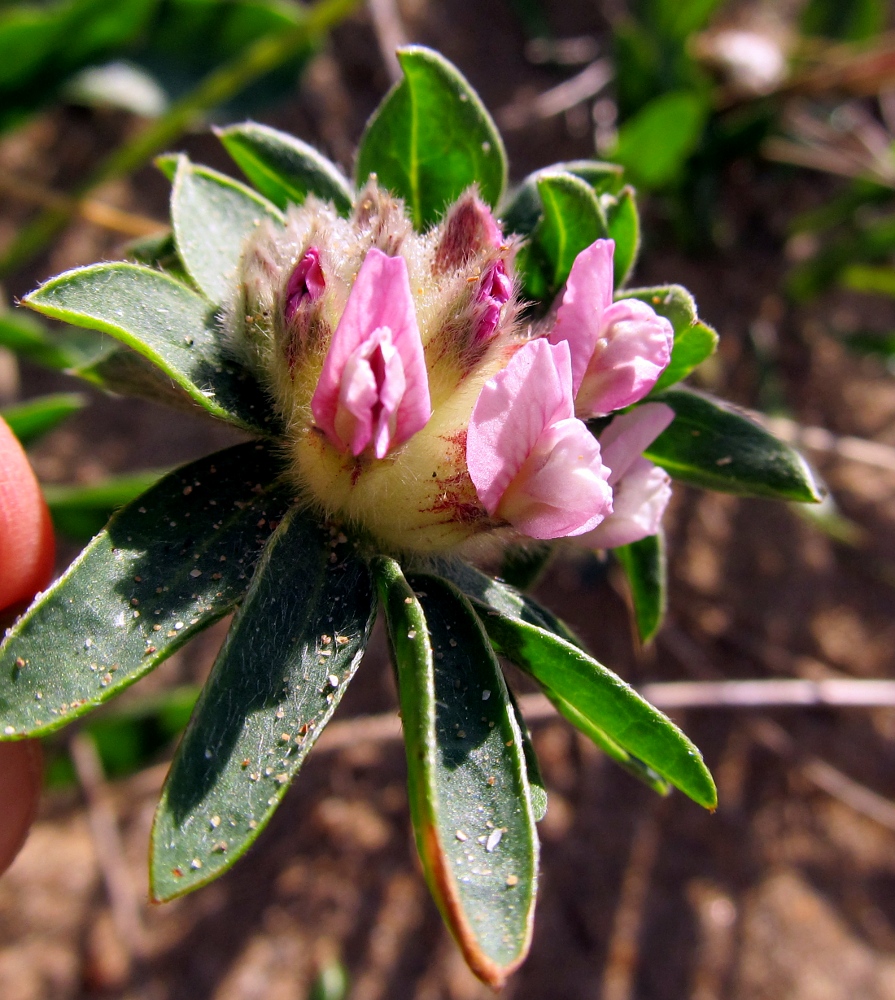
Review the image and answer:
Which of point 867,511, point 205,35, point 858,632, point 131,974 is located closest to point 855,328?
point 867,511

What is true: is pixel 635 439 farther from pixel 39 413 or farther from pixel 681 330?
pixel 39 413

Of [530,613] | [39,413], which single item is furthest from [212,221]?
[39,413]

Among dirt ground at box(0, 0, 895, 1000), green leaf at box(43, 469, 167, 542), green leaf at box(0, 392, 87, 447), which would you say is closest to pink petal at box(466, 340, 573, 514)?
green leaf at box(0, 392, 87, 447)

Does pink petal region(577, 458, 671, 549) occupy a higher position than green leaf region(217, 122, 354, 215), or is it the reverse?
green leaf region(217, 122, 354, 215)

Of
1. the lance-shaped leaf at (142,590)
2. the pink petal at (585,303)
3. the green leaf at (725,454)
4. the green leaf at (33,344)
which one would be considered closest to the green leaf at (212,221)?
the lance-shaped leaf at (142,590)

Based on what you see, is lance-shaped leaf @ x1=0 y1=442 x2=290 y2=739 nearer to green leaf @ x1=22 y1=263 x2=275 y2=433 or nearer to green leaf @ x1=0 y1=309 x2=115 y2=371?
green leaf @ x1=22 y1=263 x2=275 y2=433

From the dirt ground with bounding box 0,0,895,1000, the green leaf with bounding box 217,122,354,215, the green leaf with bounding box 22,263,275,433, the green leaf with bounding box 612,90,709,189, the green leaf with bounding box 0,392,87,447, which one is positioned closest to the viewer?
the green leaf with bounding box 22,263,275,433
